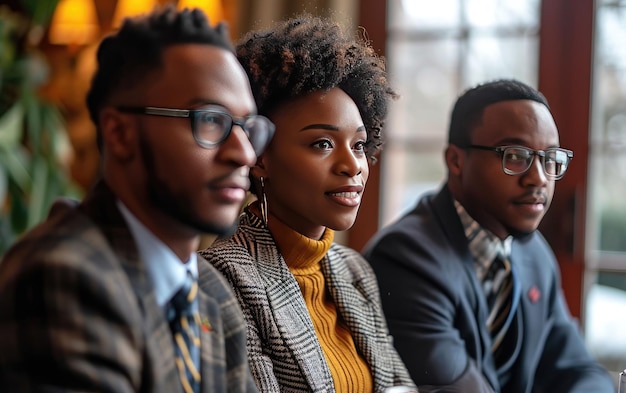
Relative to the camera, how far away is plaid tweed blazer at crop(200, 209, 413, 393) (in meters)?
1.10

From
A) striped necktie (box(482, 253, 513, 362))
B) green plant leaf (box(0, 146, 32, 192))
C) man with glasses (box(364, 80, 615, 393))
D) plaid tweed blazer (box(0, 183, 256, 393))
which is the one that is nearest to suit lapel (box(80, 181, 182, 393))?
plaid tweed blazer (box(0, 183, 256, 393))

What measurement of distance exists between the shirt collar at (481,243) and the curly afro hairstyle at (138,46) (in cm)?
76

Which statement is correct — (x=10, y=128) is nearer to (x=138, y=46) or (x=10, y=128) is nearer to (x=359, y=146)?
(x=359, y=146)

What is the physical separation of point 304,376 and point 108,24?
121 inches

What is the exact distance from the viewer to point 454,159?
4.83 feet

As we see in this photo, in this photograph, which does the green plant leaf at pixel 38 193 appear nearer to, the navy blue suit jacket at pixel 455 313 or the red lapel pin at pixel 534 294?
A: the navy blue suit jacket at pixel 455 313

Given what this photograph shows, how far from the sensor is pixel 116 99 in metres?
0.78

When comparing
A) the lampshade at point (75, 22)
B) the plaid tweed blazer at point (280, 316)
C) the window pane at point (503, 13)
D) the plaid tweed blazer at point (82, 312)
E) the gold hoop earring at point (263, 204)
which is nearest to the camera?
the plaid tweed blazer at point (82, 312)

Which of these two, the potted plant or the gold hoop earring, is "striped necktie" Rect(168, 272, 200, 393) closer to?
the gold hoop earring

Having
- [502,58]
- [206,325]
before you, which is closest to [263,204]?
[206,325]

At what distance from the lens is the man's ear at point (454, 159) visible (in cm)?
145

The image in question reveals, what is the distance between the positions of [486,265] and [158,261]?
83cm

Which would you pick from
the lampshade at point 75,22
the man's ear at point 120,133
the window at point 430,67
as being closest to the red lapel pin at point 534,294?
the man's ear at point 120,133

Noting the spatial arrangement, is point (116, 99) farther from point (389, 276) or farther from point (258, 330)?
point (389, 276)
